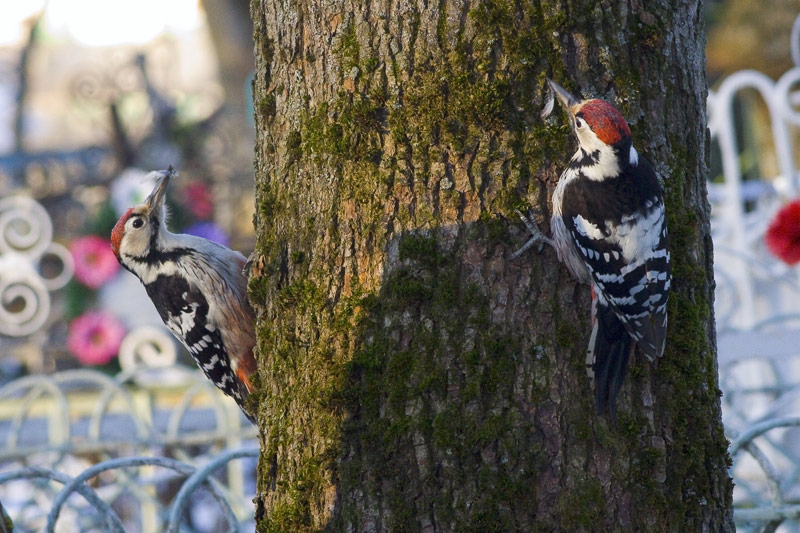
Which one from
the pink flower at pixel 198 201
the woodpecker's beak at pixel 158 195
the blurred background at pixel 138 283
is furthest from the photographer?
the pink flower at pixel 198 201

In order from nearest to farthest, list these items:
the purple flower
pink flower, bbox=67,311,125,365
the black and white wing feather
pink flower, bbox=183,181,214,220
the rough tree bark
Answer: the rough tree bark
the black and white wing feather
pink flower, bbox=67,311,125,365
the purple flower
pink flower, bbox=183,181,214,220

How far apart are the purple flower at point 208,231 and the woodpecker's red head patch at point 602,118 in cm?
490

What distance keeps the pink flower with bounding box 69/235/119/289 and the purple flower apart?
0.67 metres

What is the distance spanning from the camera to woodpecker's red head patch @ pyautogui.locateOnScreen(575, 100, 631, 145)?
1.89 m

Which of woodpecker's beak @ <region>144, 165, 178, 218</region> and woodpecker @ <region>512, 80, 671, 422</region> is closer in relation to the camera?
woodpecker @ <region>512, 80, 671, 422</region>

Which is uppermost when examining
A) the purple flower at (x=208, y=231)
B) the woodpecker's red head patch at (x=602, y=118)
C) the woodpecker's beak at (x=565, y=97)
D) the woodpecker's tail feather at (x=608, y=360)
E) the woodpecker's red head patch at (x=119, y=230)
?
the purple flower at (x=208, y=231)

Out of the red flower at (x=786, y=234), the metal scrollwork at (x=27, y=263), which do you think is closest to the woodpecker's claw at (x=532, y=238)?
the red flower at (x=786, y=234)

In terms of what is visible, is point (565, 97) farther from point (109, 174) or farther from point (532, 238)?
point (109, 174)

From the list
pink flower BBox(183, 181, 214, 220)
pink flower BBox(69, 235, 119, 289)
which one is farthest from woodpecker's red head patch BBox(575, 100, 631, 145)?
pink flower BBox(183, 181, 214, 220)

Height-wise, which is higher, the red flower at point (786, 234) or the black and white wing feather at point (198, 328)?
the red flower at point (786, 234)

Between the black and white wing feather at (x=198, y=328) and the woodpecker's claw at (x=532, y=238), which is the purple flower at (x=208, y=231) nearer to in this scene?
the black and white wing feather at (x=198, y=328)

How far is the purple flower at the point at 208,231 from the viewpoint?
260 inches

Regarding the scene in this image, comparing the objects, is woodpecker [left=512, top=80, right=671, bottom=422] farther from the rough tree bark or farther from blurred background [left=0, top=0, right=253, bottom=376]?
blurred background [left=0, top=0, right=253, bottom=376]

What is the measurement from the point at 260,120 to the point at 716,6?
29.6 ft
